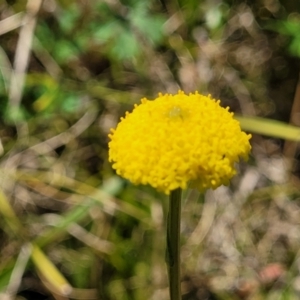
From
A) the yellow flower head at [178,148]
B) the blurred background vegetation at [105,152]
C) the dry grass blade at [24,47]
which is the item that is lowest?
the blurred background vegetation at [105,152]

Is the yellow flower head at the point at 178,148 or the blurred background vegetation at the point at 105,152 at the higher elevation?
the yellow flower head at the point at 178,148

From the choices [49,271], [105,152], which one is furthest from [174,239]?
[105,152]

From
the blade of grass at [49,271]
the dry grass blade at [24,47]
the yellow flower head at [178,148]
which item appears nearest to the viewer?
the yellow flower head at [178,148]

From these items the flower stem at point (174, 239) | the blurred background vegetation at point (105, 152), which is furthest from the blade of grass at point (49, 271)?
the flower stem at point (174, 239)

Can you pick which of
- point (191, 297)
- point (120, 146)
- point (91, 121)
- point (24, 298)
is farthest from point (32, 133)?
point (120, 146)

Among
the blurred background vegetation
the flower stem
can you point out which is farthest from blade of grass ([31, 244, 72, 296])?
the flower stem

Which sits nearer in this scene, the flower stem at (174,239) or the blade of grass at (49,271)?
the flower stem at (174,239)

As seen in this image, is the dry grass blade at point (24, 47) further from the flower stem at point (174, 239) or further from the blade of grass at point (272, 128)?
the flower stem at point (174, 239)

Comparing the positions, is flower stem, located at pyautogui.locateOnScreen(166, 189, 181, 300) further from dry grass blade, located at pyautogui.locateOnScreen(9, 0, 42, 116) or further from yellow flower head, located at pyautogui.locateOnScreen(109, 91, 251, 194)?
dry grass blade, located at pyautogui.locateOnScreen(9, 0, 42, 116)
